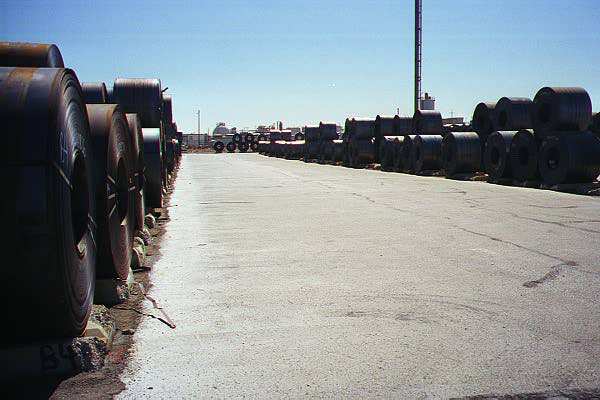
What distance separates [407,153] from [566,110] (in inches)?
358

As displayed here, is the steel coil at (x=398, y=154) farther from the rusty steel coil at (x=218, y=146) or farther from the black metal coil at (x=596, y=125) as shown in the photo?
the rusty steel coil at (x=218, y=146)

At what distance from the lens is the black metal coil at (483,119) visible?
18891 mm

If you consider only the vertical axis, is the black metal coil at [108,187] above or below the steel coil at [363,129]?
below

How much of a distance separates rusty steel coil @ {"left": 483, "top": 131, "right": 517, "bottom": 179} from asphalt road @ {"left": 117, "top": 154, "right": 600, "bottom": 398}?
7.37 m

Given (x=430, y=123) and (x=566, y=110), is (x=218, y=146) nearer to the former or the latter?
(x=430, y=123)

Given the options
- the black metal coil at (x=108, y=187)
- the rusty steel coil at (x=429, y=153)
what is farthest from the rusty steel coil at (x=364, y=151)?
the black metal coil at (x=108, y=187)

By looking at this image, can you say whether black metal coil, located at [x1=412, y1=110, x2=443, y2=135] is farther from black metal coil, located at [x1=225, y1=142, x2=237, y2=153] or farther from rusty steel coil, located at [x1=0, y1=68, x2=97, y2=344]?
black metal coil, located at [x1=225, y1=142, x2=237, y2=153]

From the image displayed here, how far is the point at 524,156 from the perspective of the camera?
1605 cm

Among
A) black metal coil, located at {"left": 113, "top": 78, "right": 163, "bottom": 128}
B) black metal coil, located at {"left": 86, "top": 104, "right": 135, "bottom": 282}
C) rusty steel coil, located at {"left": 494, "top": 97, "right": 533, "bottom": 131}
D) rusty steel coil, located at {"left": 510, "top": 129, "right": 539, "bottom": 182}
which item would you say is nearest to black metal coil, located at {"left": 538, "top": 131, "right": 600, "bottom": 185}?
rusty steel coil, located at {"left": 510, "top": 129, "right": 539, "bottom": 182}

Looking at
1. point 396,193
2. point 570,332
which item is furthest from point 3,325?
point 396,193

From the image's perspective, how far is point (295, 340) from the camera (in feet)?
12.7

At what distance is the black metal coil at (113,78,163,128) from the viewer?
11344mm

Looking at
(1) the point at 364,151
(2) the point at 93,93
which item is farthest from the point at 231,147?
(2) the point at 93,93

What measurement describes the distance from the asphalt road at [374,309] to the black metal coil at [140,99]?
3026 millimetres
